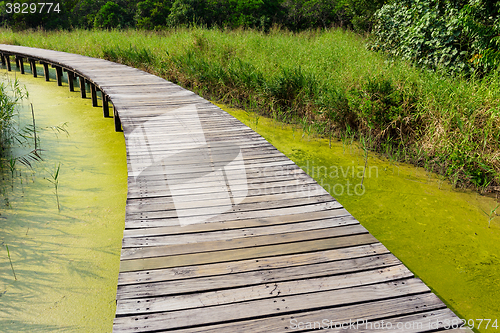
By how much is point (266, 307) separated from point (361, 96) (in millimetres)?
3229

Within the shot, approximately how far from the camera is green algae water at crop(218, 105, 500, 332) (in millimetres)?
2076

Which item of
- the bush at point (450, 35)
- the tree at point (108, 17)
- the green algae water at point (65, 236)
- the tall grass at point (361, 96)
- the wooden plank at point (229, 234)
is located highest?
the tree at point (108, 17)

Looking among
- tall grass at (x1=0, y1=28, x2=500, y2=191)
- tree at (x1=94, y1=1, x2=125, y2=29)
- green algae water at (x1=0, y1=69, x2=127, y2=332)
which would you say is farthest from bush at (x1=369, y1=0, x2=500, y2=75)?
tree at (x1=94, y1=1, x2=125, y2=29)

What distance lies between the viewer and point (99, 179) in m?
3.29

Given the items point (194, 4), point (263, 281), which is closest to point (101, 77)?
point (263, 281)

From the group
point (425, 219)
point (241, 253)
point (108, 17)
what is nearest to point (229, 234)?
point (241, 253)

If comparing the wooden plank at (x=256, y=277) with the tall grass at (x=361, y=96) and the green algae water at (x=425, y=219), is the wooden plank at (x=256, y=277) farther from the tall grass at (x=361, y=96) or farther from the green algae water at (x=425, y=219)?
the tall grass at (x=361, y=96)

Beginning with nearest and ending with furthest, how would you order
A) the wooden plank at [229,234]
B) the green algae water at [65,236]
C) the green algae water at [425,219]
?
the wooden plank at [229,234]
the green algae water at [65,236]
the green algae water at [425,219]

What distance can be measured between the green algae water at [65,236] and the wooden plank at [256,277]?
0.56 m

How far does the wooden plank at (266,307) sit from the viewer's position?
4.16 feet

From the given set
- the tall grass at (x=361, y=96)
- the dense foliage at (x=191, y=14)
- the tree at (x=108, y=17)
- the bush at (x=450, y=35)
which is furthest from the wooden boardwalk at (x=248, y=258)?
the tree at (x=108, y=17)

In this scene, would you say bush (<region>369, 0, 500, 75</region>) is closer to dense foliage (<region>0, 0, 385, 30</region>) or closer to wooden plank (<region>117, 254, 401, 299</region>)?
wooden plank (<region>117, 254, 401, 299</region>)

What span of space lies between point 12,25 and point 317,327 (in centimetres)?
2200

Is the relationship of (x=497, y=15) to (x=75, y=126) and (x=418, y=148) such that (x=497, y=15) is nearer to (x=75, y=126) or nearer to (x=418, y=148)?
(x=418, y=148)
